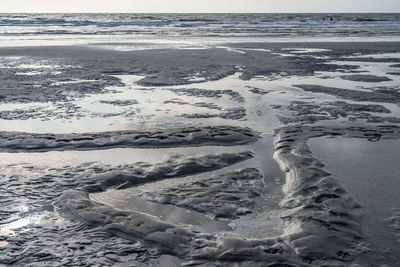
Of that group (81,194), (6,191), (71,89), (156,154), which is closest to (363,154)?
(156,154)

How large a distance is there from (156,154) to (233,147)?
108cm

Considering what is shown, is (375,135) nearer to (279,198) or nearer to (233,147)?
(233,147)

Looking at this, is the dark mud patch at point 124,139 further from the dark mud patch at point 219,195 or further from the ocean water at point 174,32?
the ocean water at point 174,32

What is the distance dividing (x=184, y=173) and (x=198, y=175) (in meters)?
0.17

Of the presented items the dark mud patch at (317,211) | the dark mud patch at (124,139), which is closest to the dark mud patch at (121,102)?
the dark mud patch at (124,139)

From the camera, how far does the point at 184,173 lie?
15.8 ft

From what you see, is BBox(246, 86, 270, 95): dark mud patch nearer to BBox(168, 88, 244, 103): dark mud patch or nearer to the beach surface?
the beach surface

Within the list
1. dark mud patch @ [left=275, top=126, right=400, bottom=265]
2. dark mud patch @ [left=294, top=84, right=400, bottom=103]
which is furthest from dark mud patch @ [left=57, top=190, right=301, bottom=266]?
dark mud patch @ [left=294, top=84, right=400, bottom=103]

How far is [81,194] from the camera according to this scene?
415 centimetres

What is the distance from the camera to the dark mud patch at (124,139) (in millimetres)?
5767

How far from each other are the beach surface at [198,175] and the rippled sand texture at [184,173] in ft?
0.06

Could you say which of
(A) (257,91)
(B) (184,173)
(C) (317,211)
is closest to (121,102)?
(A) (257,91)

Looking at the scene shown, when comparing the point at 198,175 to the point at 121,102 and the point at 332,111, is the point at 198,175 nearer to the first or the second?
the point at 332,111

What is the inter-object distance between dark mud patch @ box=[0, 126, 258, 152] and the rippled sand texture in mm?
28
